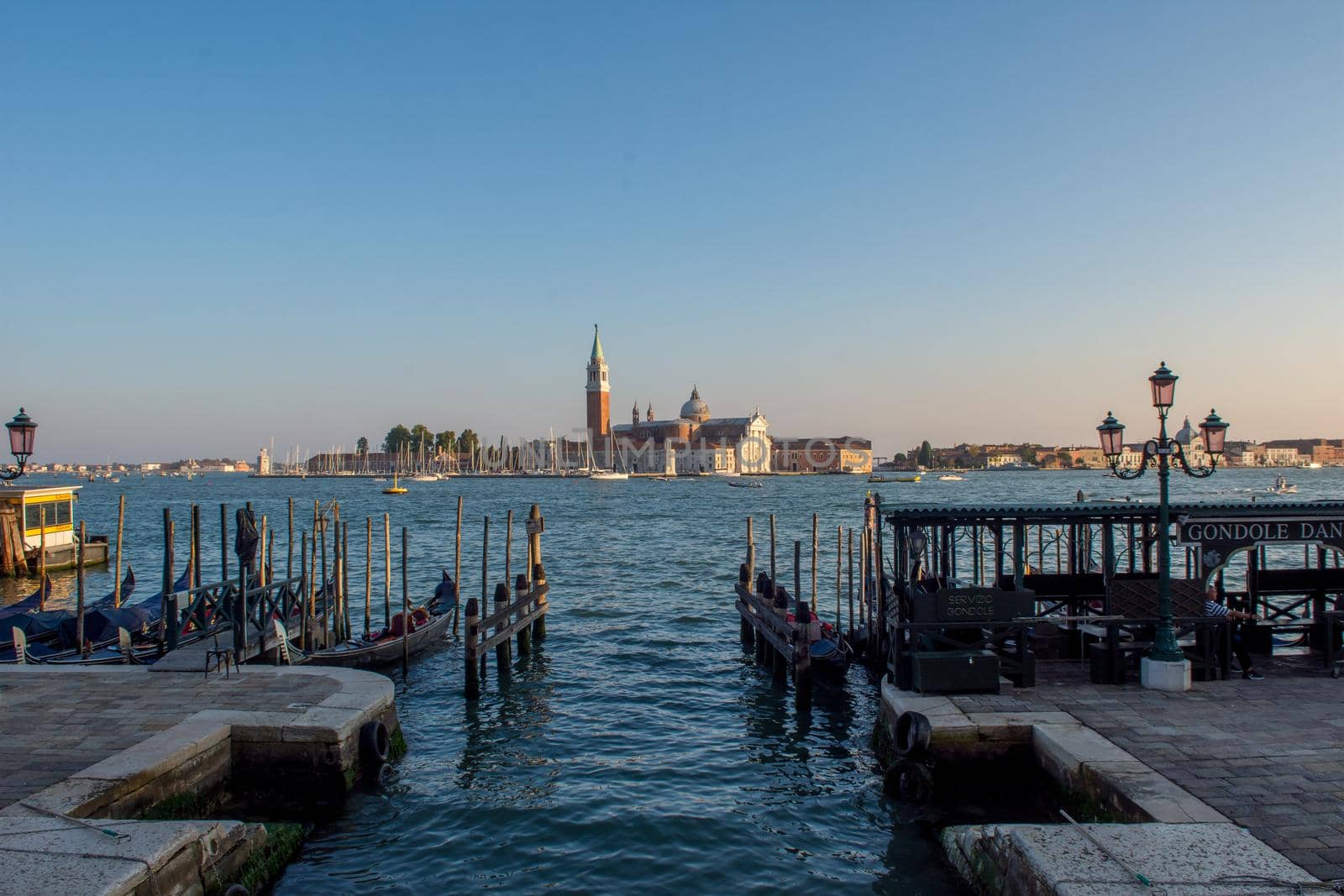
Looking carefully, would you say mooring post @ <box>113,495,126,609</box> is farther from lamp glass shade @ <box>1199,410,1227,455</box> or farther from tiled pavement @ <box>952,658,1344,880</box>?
lamp glass shade @ <box>1199,410,1227,455</box>

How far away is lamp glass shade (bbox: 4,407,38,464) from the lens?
11070 mm

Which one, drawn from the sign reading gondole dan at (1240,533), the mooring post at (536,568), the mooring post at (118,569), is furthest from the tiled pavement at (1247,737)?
the mooring post at (118,569)

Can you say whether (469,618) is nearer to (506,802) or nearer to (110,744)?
Answer: (506,802)

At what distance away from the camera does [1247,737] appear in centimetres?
782

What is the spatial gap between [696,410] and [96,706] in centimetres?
15826

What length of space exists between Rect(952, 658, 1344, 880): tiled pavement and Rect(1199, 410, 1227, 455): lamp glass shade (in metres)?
2.59

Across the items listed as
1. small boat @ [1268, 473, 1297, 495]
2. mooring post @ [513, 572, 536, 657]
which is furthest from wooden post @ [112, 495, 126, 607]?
small boat @ [1268, 473, 1297, 495]

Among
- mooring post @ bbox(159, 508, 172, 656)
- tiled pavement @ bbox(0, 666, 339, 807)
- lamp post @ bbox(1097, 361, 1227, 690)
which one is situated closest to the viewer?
tiled pavement @ bbox(0, 666, 339, 807)

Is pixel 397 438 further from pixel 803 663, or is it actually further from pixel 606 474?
pixel 803 663

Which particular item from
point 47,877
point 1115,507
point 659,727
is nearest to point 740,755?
point 659,727

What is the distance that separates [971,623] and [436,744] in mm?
6542

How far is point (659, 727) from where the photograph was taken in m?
12.2

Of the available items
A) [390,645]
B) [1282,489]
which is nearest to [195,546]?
[390,645]

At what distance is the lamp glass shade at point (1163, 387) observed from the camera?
982 centimetres
